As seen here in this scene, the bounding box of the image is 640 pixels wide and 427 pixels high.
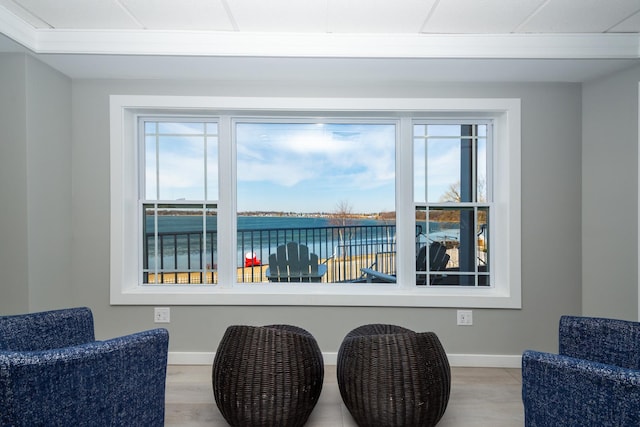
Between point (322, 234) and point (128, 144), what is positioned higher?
point (128, 144)

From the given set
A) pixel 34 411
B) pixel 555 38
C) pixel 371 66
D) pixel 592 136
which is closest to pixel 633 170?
pixel 592 136

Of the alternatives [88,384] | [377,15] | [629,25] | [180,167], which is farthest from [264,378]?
[629,25]

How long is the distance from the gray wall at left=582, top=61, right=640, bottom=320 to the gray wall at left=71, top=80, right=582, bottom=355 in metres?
0.07

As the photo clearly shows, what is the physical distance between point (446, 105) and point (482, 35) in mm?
557

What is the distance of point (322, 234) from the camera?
298cm

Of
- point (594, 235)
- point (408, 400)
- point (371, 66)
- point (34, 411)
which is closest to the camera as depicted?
point (34, 411)

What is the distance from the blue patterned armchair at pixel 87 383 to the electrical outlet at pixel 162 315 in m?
1.23

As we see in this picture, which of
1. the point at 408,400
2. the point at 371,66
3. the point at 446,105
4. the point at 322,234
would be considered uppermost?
the point at 371,66

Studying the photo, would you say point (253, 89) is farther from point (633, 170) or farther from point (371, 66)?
point (633, 170)

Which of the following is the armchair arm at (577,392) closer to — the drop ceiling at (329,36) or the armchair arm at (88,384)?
the armchair arm at (88,384)

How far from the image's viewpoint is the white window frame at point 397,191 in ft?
8.92

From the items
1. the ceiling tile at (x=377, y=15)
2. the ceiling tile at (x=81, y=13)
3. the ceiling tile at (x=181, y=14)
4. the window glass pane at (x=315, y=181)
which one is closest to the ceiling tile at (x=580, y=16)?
the ceiling tile at (x=377, y=15)

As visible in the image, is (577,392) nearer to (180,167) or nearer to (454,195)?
(454,195)

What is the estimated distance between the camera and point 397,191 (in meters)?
2.90
